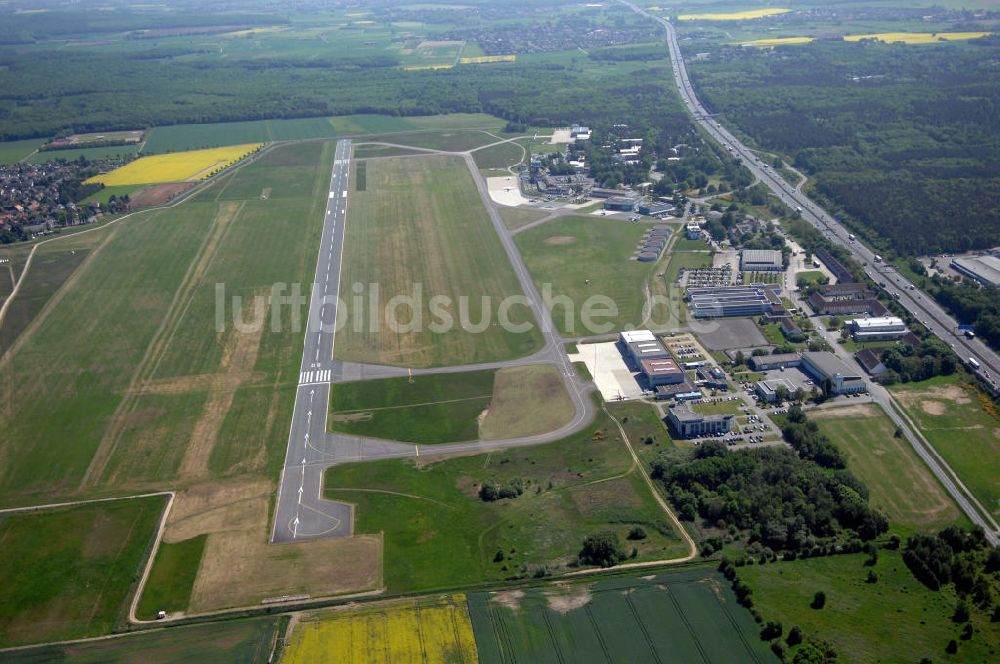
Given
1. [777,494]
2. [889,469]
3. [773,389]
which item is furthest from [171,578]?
[889,469]

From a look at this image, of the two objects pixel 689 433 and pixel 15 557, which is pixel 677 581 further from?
pixel 15 557

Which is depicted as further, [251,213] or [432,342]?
[251,213]

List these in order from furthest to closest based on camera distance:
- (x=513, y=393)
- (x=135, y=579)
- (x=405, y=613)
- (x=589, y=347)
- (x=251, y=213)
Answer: (x=251, y=213) → (x=589, y=347) → (x=513, y=393) → (x=135, y=579) → (x=405, y=613)

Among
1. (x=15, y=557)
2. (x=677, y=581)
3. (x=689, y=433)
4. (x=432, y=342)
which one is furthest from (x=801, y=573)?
(x=15, y=557)

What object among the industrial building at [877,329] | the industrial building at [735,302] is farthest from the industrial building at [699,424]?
the industrial building at [877,329]

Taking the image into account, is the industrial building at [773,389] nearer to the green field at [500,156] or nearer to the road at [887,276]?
the road at [887,276]

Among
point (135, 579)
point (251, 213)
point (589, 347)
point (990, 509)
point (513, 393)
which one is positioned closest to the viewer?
point (135, 579)

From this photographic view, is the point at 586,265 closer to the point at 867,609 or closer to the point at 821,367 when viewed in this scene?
the point at 821,367

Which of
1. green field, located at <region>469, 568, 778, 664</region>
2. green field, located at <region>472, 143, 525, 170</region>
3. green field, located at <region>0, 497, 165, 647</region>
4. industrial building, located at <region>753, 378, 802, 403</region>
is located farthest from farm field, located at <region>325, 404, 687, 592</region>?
green field, located at <region>472, 143, 525, 170</region>
